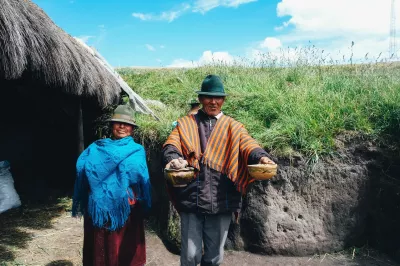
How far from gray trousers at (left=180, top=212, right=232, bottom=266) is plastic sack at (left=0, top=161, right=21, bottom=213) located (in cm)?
412

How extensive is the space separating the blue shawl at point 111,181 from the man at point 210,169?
0.33 meters

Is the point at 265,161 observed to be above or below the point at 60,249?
above

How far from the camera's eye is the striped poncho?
264cm

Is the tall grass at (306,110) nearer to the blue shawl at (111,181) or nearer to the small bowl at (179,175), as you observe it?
the blue shawl at (111,181)

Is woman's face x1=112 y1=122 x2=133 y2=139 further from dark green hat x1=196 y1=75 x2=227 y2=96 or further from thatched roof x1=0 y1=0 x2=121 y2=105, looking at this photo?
thatched roof x1=0 y1=0 x2=121 y2=105

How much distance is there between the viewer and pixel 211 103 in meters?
2.71

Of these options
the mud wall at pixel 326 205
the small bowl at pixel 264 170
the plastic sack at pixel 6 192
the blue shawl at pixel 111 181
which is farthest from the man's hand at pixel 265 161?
the plastic sack at pixel 6 192

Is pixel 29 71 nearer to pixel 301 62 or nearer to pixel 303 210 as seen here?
pixel 303 210

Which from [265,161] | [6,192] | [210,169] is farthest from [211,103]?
[6,192]

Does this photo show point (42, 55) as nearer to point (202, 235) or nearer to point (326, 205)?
point (202, 235)

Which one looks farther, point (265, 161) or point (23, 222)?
point (23, 222)

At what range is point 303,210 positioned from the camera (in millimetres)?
4066

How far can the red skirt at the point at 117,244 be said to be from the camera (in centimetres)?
284

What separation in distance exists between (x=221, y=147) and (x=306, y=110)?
2.48 meters
